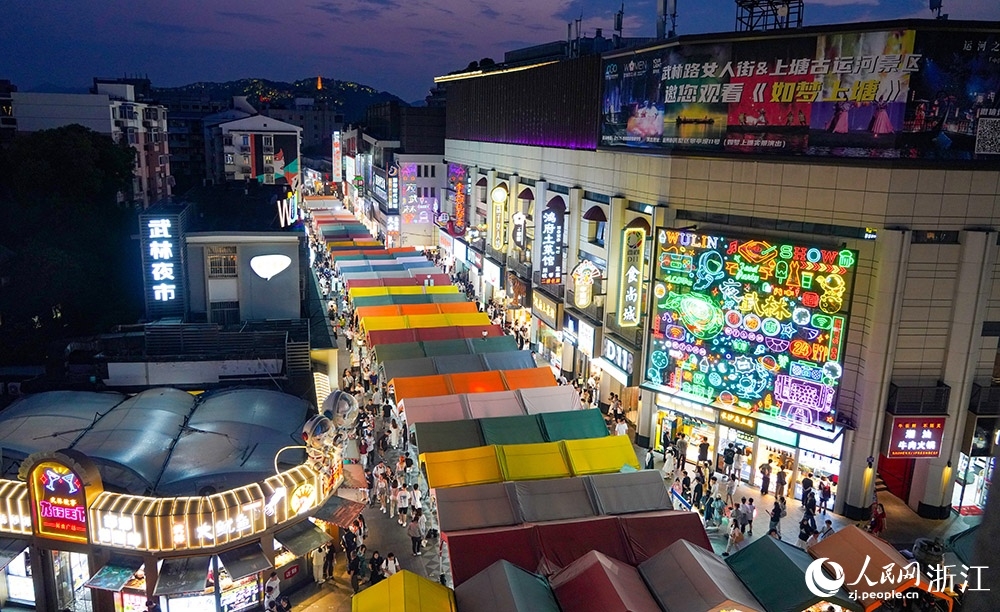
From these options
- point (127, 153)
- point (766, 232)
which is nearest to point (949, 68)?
point (766, 232)

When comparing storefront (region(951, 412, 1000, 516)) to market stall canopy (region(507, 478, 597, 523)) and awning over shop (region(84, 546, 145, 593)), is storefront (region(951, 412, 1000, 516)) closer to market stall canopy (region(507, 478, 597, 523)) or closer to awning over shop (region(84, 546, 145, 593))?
market stall canopy (region(507, 478, 597, 523))

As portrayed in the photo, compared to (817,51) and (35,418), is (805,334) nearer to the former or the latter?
(817,51)

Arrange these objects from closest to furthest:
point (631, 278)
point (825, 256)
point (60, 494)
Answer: point (60, 494) < point (825, 256) < point (631, 278)

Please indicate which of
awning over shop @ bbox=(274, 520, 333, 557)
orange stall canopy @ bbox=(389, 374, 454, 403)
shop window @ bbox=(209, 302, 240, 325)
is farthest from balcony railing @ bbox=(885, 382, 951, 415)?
shop window @ bbox=(209, 302, 240, 325)

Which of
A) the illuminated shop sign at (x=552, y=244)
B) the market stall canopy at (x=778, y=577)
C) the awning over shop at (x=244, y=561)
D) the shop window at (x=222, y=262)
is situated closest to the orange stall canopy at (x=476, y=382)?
the illuminated shop sign at (x=552, y=244)

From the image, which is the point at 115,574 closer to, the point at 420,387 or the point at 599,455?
the point at 420,387

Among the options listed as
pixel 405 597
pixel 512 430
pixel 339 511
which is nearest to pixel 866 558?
pixel 405 597

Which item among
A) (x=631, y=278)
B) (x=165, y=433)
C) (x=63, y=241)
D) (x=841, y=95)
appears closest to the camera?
(x=165, y=433)
